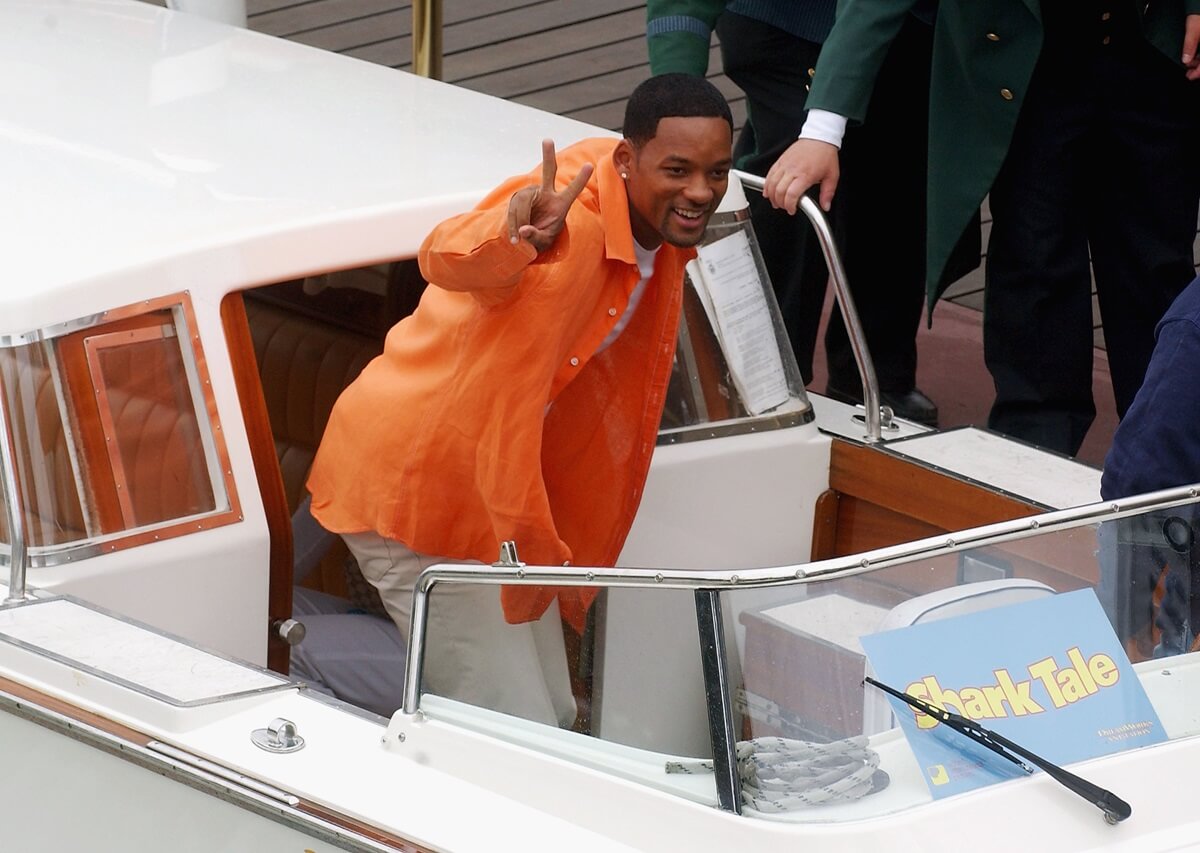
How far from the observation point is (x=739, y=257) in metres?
3.49

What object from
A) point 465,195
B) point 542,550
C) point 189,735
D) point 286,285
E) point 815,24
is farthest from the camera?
point 815,24

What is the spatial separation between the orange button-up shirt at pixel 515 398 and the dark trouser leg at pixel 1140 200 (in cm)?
129

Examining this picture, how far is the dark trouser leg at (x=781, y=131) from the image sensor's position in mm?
4496

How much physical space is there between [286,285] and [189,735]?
174cm

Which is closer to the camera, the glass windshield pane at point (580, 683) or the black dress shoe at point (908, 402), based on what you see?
the glass windshield pane at point (580, 683)

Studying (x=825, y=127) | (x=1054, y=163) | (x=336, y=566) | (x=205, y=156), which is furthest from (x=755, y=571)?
(x=1054, y=163)

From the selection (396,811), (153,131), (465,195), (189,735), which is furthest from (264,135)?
(396,811)

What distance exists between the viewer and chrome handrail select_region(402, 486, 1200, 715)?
2.16 meters

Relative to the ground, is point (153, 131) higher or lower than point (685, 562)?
higher

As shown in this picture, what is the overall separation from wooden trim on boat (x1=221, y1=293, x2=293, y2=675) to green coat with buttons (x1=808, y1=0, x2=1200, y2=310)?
1472 mm

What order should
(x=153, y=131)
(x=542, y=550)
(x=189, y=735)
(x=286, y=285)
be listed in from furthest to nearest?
1. (x=286, y=285)
2. (x=153, y=131)
3. (x=542, y=550)
4. (x=189, y=735)

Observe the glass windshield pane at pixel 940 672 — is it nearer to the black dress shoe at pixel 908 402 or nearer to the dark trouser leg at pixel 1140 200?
the dark trouser leg at pixel 1140 200

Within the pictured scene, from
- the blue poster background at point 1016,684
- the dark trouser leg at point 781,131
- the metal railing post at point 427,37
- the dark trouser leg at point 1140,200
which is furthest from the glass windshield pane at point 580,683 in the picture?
the metal railing post at point 427,37

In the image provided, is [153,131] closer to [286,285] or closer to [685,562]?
[286,285]
